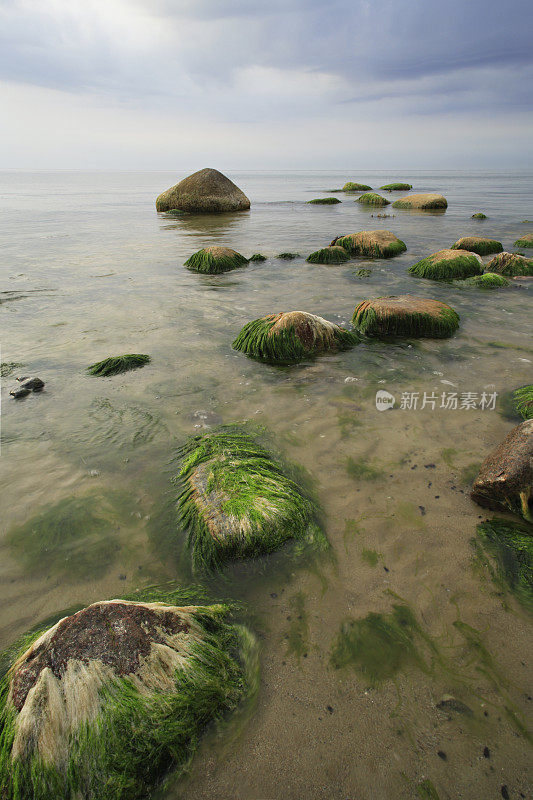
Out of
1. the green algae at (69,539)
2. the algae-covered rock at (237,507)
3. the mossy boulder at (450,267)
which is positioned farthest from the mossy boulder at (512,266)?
the green algae at (69,539)

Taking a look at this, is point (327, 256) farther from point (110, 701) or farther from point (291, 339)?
point (110, 701)

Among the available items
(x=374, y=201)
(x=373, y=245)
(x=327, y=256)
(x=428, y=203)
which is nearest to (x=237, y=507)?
(x=327, y=256)

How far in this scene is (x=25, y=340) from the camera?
6.34 m

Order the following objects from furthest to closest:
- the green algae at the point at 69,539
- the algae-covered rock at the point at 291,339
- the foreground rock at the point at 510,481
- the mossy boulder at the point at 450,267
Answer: the mossy boulder at the point at 450,267 → the algae-covered rock at the point at 291,339 → the foreground rock at the point at 510,481 → the green algae at the point at 69,539

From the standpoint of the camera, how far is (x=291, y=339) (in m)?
5.68

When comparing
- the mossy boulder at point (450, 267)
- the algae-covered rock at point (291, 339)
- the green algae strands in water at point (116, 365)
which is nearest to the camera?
the green algae strands in water at point (116, 365)

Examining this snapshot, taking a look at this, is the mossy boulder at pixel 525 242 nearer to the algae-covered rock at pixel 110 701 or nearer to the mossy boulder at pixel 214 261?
the mossy boulder at pixel 214 261

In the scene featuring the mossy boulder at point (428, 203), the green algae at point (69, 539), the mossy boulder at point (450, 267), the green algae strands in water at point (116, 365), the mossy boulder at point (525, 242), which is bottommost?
the green algae at point (69, 539)

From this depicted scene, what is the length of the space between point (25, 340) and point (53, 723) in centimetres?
600

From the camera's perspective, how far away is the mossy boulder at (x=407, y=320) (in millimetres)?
6301

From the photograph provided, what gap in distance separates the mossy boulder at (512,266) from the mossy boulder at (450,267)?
1.40ft

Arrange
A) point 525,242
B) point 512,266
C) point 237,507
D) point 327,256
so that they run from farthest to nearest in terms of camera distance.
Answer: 1. point 525,242
2. point 327,256
3. point 512,266
4. point 237,507

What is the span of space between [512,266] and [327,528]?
398 inches

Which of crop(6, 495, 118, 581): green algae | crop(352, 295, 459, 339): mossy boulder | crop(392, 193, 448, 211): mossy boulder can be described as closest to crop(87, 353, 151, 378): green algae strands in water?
crop(6, 495, 118, 581): green algae
